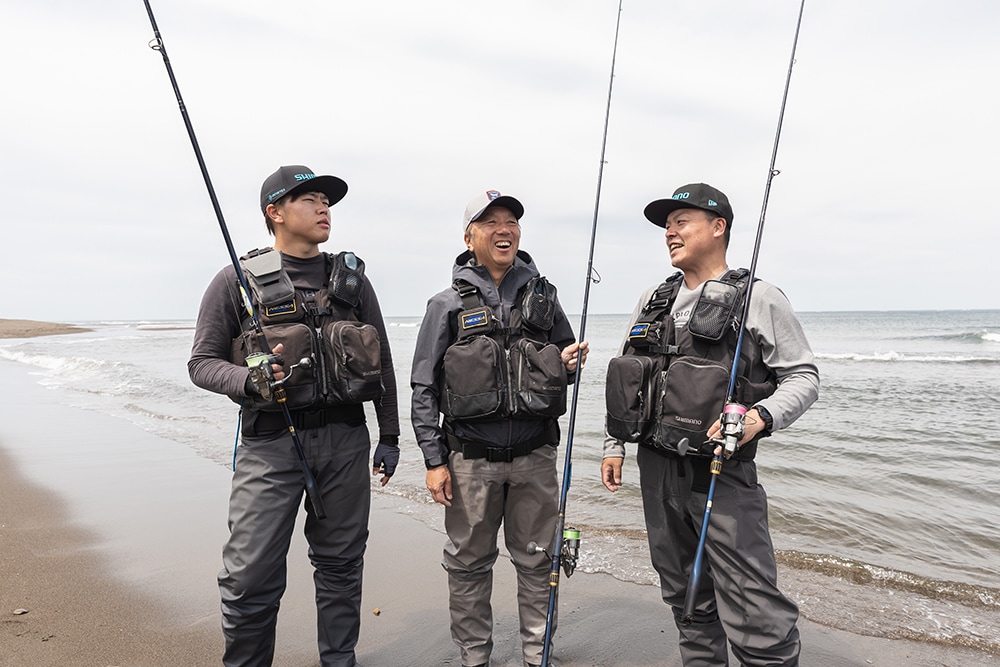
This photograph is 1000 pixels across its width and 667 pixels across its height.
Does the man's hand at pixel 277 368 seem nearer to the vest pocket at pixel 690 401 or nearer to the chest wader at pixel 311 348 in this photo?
the chest wader at pixel 311 348

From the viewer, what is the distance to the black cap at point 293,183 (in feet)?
9.84

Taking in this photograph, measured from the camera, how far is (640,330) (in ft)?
9.55

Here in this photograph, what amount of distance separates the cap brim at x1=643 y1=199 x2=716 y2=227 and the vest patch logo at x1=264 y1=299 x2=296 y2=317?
1803 mm

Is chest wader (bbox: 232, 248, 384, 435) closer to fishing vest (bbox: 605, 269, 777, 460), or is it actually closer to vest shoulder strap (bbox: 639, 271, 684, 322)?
fishing vest (bbox: 605, 269, 777, 460)

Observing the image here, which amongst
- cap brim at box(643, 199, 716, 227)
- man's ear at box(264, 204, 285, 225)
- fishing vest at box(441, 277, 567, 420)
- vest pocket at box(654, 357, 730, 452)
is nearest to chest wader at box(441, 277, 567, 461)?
fishing vest at box(441, 277, 567, 420)

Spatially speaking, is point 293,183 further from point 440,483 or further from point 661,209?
point 661,209

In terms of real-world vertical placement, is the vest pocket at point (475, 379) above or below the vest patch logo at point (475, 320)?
below

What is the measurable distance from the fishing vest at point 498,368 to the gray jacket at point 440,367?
48 mm

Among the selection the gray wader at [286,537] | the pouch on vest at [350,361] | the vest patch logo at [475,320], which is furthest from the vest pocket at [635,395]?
the gray wader at [286,537]

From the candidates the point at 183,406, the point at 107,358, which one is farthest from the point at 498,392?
the point at 107,358

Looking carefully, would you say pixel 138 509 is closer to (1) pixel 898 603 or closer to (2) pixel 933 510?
(1) pixel 898 603

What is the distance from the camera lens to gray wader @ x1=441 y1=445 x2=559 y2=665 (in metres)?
3.07

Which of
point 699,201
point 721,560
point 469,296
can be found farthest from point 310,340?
point 721,560

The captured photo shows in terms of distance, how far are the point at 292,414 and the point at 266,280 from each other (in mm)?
649
